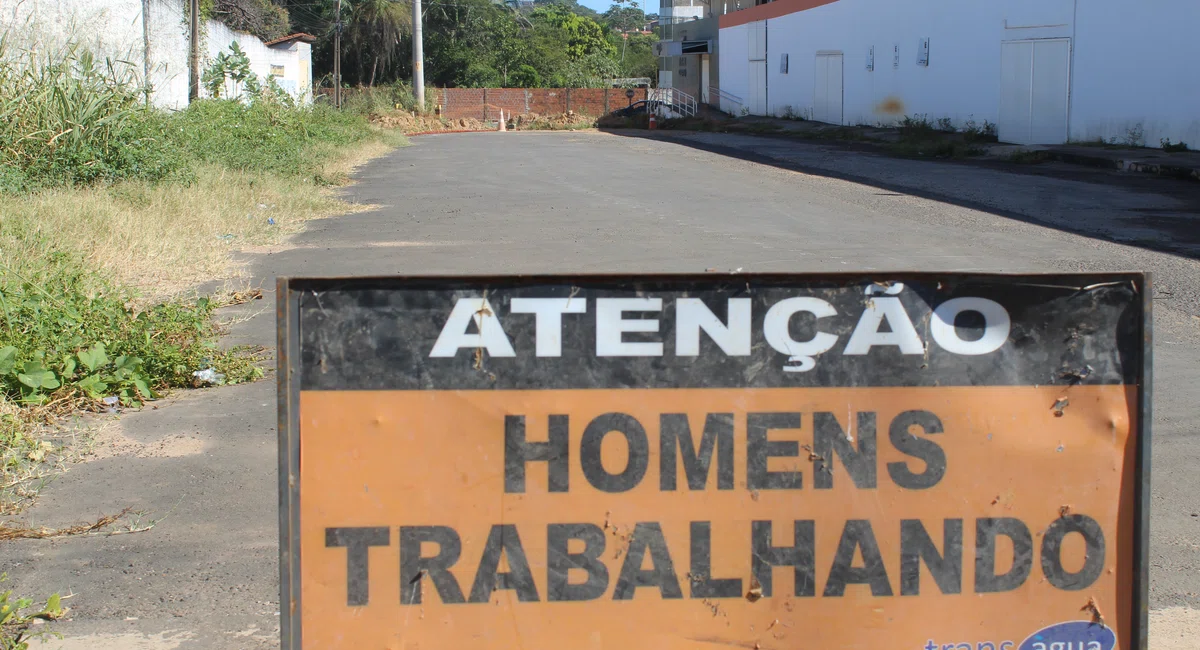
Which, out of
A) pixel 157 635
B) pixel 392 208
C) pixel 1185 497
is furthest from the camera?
pixel 392 208

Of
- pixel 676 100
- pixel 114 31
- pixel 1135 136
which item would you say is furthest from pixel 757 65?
pixel 114 31

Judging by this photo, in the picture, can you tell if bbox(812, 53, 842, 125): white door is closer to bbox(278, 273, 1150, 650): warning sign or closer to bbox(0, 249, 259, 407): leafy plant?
bbox(0, 249, 259, 407): leafy plant

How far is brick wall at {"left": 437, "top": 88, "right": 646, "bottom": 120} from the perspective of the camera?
204 feet

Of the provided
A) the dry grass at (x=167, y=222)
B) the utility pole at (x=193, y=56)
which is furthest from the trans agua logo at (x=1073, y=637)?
the utility pole at (x=193, y=56)

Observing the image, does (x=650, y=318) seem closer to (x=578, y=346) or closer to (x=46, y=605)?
(x=578, y=346)

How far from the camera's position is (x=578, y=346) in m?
2.67

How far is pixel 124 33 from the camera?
2088 cm

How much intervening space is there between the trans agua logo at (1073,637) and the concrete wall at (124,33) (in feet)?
52.5

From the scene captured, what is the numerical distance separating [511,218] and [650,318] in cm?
1255

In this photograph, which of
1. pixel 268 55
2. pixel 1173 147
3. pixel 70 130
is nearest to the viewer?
pixel 70 130

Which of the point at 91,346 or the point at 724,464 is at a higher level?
the point at 724,464

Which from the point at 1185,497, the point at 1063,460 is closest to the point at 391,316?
the point at 1063,460

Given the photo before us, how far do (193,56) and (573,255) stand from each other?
15.3 meters

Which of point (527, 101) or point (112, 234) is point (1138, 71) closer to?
point (112, 234)
